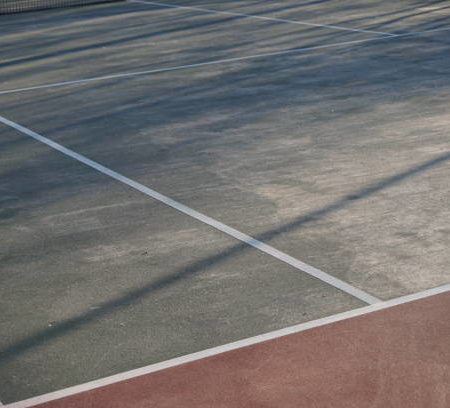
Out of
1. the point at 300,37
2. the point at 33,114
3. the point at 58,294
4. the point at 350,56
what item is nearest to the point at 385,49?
the point at 350,56

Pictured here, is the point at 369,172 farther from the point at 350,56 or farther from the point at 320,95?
the point at 350,56

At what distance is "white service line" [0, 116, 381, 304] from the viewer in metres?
7.67

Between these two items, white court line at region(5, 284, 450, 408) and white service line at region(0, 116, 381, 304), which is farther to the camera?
white service line at region(0, 116, 381, 304)

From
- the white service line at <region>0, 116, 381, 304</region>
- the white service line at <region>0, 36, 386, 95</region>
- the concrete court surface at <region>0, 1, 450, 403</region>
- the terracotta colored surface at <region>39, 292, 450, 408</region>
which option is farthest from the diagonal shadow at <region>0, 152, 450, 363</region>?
the white service line at <region>0, 36, 386, 95</region>

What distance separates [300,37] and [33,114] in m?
7.78

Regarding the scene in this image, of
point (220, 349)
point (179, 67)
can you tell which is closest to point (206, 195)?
point (220, 349)

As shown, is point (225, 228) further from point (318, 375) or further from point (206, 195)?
point (318, 375)

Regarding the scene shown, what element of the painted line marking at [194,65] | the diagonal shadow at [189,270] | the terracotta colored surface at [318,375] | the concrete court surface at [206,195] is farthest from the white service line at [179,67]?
the terracotta colored surface at [318,375]

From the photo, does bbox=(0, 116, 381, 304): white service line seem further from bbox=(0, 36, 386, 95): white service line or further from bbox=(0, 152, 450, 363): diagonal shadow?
bbox=(0, 36, 386, 95): white service line

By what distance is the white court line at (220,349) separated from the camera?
609cm

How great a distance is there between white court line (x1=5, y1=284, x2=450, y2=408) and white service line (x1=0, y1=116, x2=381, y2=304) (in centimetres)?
20

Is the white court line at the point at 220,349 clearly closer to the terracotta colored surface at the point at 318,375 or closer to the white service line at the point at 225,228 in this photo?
the terracotta colored surface at the point at 318,375

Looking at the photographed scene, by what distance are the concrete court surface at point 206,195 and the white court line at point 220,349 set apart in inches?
3.7

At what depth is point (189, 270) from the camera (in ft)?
26.8
